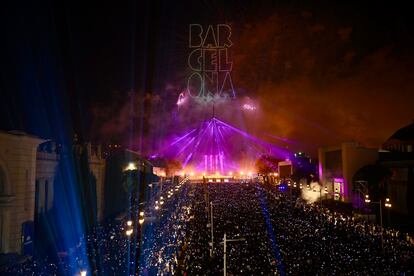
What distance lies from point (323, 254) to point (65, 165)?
20.2m

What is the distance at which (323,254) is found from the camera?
16797mm

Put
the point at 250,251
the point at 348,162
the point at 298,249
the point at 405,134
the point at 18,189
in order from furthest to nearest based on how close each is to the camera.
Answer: the point at 405,134, the point at 348,162, the point at 18,189, the point at 298,249, the point at 250,251

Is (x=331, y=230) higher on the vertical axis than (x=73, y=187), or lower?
lower

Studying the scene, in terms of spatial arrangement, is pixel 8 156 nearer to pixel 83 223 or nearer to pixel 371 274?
pixel 83 223

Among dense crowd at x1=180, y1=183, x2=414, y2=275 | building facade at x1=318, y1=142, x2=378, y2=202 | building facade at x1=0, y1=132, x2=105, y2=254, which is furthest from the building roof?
building facade at x1=0, y1=132, x2=105, y2=254

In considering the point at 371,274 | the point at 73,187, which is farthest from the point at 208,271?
the point at 73,187

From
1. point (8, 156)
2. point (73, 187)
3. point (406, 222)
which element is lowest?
point (406, 222)

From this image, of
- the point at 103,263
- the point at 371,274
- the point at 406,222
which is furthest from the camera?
the point at 406,222

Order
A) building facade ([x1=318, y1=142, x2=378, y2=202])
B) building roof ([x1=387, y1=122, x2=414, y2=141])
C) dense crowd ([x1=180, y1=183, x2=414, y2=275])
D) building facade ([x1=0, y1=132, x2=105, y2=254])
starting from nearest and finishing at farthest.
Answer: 1. dense crowd ([x1=180, y1=183, x2=414, y2=275])
2. building facade ([x1=0, y1=132, x2=105, y2=254])
3. building facade ([x1=318, y1=142, x2=378, y2=202])
4. building roof ([x1=387, y1=122, x2=414, y2=141])

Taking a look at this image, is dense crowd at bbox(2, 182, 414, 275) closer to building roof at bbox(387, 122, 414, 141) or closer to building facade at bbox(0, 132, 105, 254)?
building facade at bbox(0, 132, 105, 254)

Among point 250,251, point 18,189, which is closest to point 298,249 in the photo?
point 250,251

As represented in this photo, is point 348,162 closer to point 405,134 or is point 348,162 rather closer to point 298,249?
point 405,134

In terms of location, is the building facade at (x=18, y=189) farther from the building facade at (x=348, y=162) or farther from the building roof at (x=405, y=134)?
the building roof at (x=405, y=134)

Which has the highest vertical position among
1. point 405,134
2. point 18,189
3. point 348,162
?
point 405,134
